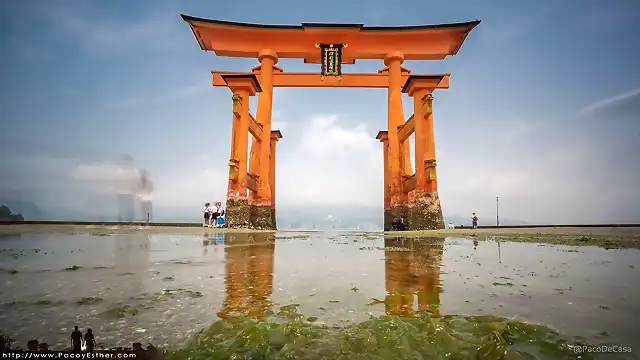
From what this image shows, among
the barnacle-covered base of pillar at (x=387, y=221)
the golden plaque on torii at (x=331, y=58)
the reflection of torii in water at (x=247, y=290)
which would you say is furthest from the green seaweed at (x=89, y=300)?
the golden plaque on torii at (x=331, y=58)

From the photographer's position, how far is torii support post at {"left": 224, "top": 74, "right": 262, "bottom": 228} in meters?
13.1

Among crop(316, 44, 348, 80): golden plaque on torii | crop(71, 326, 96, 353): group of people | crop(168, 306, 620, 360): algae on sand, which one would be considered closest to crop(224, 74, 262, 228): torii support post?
crop(316, 44, 348, 80): golden plaque on torii

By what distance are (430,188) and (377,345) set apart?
532 inches

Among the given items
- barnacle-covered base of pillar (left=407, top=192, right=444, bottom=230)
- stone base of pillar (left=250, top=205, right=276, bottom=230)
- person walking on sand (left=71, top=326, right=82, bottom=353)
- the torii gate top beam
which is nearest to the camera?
person walking on sand (left=71, top=326, right=82, bottom=353)

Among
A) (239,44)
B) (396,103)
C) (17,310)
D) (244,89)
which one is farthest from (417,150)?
(17,310)

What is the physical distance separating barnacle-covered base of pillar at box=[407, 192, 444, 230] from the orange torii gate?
0.04 metres

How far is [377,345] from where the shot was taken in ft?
3.15

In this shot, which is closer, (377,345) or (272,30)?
(377,345)

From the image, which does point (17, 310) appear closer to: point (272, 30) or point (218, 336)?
point (218, 336)

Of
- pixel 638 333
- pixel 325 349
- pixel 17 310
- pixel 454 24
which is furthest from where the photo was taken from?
pixel 454 24

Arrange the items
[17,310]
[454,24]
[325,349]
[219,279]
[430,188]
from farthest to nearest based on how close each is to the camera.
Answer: [454,24], [430,188], [219,279], [17,310], [325,349]

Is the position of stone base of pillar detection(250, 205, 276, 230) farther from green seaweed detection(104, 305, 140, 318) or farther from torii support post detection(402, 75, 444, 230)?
green seaweed detection(104, 305, 140, 318)

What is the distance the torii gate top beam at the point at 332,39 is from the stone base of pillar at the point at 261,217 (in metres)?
8.42

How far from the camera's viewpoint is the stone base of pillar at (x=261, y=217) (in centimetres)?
1468
